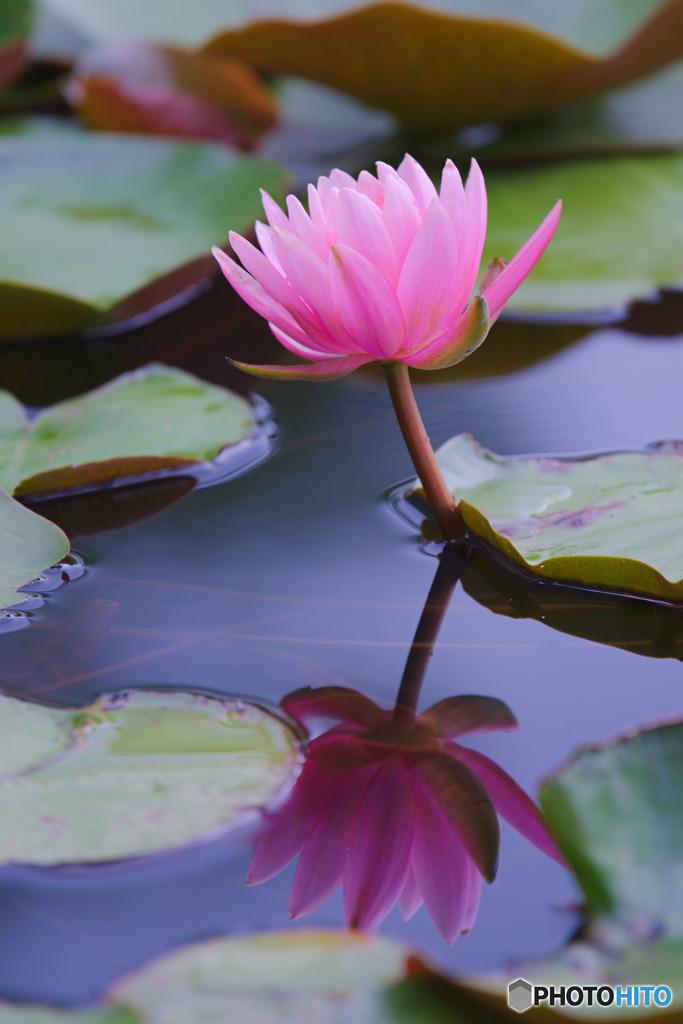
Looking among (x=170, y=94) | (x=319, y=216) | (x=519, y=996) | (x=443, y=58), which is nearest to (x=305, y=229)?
(x=319, y=216)

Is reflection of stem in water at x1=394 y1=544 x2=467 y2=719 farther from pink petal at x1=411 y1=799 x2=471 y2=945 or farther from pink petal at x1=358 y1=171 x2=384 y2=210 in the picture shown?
pink petal at x1=358 y1=171 x2=384 y2=210

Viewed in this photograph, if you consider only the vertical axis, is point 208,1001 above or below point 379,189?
below

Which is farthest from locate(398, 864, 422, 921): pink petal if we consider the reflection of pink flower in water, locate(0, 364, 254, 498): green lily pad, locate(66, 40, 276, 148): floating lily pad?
locate(66, 40, 276, 148): floating lily pad

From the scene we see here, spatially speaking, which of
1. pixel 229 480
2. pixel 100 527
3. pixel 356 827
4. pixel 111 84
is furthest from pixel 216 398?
pixel 111 84

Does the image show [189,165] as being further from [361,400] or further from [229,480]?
[229,480]

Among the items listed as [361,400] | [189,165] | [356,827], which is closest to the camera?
[356,827]

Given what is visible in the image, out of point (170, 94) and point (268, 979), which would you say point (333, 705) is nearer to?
point (268, 979)

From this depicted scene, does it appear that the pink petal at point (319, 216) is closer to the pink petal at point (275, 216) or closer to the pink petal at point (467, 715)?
the pink petal at point (275, 216)
